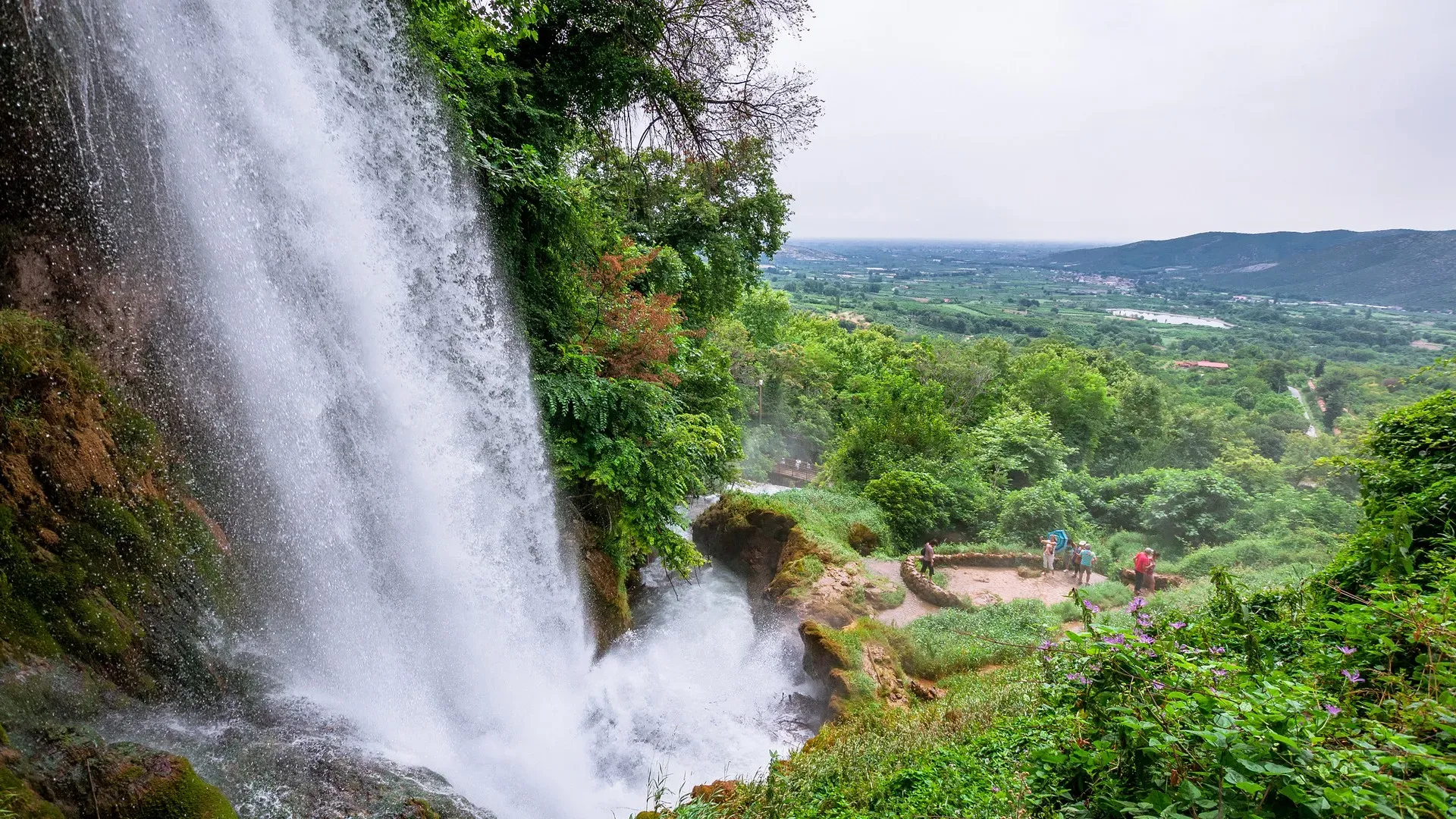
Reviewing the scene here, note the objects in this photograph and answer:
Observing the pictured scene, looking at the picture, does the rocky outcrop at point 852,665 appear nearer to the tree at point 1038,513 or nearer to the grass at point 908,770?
the grass at point 908,770

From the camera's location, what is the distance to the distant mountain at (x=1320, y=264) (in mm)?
79125

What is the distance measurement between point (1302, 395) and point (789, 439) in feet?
130

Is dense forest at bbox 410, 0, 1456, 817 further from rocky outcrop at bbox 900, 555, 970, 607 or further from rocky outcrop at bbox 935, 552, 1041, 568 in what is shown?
rocky outcrop at bbox 900, 555, 970, 607

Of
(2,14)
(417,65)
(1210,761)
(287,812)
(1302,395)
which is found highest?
(417,65)

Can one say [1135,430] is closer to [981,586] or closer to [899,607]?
[981,586]

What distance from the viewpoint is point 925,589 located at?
10.6m

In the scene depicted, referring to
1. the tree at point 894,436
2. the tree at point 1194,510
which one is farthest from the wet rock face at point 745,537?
the tree at point 1194,510

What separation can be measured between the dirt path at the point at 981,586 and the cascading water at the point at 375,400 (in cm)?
346

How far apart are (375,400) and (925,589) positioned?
9060 mm

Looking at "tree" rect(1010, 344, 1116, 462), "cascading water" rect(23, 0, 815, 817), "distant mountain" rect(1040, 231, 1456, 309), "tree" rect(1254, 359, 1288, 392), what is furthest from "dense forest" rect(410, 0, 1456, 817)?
"distant mountain" rect(1040, 231, 1456, 309)

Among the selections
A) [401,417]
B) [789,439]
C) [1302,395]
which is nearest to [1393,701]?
[401,417]

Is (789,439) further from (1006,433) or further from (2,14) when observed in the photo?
(2,14)

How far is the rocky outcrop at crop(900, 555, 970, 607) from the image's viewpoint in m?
10.3

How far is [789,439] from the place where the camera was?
84.2 feet
